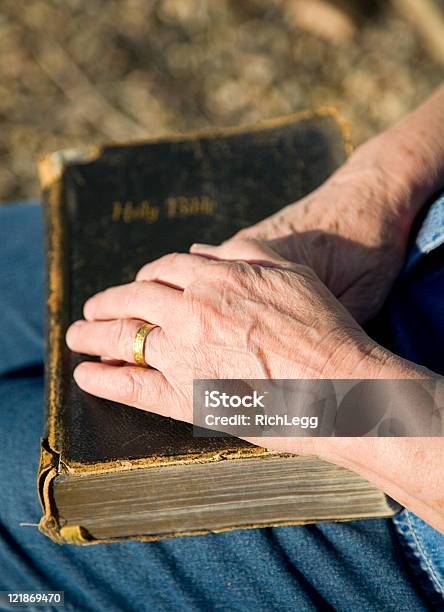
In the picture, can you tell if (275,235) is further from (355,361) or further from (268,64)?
(268,64)

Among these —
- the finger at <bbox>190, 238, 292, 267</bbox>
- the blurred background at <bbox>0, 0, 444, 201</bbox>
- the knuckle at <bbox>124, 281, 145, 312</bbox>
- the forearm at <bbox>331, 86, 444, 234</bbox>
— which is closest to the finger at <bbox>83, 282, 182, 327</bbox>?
the knuckle at <bbox>124, 281, 145, 312</bbox>

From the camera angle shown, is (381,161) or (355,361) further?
(381,161)

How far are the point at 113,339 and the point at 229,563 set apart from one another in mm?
383

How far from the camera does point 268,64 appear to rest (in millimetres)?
2783

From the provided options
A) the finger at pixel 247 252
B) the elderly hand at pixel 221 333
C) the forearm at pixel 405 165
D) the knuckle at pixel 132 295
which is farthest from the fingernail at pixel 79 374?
the forearm at pixel 405 165

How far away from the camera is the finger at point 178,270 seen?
1.01 meters

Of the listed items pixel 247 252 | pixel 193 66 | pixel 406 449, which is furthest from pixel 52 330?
pixel 193 66

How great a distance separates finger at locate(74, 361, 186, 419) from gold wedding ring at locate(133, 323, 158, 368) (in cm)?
1

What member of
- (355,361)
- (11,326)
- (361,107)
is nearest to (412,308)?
(355,361)

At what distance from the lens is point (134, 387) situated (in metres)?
0.97

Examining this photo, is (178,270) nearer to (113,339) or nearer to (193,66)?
(113,339)

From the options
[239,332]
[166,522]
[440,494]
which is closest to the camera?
[440,494]

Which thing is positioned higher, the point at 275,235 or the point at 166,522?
the point at 275,235

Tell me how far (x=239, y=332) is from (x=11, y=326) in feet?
2.20
